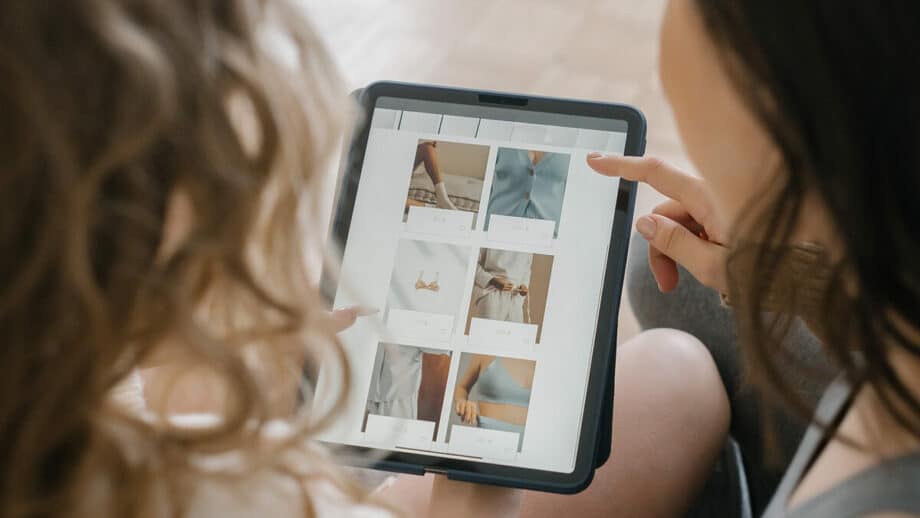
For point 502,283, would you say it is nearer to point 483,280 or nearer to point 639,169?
point 483,280

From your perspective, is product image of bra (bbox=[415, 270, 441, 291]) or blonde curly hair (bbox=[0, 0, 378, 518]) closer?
blonde curly hair (bbox=[0, 0, 378, 518])

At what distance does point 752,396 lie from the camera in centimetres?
76

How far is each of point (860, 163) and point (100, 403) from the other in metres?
0.31

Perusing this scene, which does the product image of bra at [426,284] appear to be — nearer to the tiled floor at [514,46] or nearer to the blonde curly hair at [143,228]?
the blonde curly hair at [143,228]

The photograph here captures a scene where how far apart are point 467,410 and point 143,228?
1.13 ft

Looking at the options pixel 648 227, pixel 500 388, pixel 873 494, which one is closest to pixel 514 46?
pixel 648 227

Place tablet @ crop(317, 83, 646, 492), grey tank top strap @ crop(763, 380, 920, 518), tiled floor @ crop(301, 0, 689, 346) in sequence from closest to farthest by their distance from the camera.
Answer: grey tank top strap @ crop(763, 380, 920, 518) < tablet @ crop(317, 83, 646, 492) < tiled floor @ crop(301, 0, 689, 346)

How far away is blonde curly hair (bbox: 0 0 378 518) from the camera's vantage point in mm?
313

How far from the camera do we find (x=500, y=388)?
25.4 inches

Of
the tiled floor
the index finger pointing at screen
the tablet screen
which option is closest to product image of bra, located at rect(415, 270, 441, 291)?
the tablet screen

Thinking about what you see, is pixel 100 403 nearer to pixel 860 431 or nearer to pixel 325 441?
pixel 325 441

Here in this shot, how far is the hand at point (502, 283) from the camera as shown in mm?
659

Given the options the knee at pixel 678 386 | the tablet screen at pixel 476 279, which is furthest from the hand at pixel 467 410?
the knee at pixel 678 386

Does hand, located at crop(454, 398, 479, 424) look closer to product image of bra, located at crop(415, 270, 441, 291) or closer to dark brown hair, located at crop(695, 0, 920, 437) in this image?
product image of bra, located at crop(415, 270, 441, 291)
